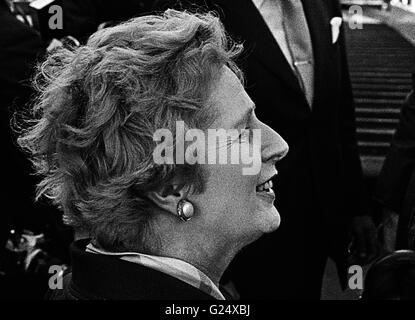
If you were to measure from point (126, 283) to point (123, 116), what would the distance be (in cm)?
30

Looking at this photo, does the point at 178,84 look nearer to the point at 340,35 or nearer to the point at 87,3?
the point at 340,35

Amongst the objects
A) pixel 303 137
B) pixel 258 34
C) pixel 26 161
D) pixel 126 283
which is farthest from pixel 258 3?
pixel 126 283

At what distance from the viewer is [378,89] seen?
4613mm

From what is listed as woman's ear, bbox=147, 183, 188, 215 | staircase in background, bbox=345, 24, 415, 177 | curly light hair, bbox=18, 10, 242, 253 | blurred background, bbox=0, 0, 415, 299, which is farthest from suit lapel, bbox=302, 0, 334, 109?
staircase in background, bbox=345, 24, 415, 177

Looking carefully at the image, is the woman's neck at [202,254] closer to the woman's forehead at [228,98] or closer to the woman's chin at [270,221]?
the woman's chin at [270,221]

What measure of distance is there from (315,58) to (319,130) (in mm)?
230

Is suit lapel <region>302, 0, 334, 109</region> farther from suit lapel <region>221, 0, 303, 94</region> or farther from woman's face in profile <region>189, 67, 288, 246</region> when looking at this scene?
woman's face in profile <region>189, 67, 288, 246</region>

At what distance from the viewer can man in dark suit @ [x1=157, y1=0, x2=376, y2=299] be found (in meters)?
2.23

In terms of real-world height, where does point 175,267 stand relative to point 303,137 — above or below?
below

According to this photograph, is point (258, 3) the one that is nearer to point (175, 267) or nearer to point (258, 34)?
point (258, 34)

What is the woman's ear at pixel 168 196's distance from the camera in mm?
1418

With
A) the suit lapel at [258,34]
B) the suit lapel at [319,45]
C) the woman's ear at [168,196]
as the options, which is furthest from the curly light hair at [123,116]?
the suit lapel at [319,45]

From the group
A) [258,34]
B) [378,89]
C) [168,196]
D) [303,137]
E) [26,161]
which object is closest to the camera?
[168,196]

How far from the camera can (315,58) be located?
2.29 m
